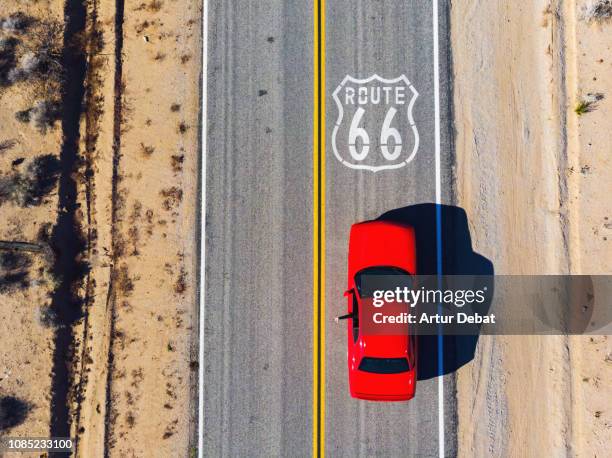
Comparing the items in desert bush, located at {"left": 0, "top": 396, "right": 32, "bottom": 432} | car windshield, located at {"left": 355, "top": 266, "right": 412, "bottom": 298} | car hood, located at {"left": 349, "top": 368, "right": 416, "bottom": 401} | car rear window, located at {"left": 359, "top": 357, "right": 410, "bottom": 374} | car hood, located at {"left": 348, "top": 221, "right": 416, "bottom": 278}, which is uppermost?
car hood, located at {"left": 348, "top": 221, "right": 416, "bottom": 278}

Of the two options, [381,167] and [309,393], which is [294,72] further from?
[309,393]

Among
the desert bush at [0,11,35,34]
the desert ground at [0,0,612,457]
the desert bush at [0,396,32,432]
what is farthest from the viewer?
the desert bush at [0,11,35,34]

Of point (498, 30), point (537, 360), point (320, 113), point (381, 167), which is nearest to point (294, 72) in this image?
point (320, 113)

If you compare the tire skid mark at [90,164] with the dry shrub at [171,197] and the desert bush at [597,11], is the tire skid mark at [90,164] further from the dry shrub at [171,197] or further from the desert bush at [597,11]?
the desert bush at [597,11]

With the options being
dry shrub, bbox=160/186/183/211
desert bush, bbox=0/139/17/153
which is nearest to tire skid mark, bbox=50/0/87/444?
desert bush, bbox=0/139/17/153

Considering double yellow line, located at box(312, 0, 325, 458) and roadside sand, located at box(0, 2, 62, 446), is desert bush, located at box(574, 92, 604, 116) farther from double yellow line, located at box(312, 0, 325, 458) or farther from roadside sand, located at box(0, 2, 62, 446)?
roadside sand, located at box(0, 2, 62, 446)

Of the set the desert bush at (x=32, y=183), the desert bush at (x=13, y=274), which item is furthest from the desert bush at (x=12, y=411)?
the desert bush at (x=32, y=183)

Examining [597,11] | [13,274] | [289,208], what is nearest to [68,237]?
[13,274]
